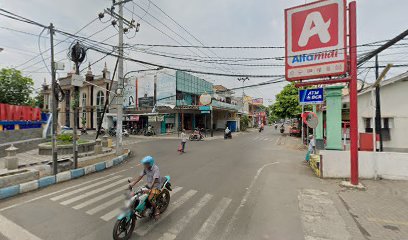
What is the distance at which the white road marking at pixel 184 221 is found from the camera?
3.90m

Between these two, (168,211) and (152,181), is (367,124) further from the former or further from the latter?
(152,181)

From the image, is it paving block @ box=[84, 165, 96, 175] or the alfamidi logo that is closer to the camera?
the alfamidi logo

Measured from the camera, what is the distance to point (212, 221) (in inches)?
176

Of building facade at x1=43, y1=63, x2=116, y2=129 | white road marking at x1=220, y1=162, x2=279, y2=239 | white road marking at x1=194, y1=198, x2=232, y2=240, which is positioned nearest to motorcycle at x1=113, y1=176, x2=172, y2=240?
white road marking at x1=194, y1=198, x2=232, y2=240

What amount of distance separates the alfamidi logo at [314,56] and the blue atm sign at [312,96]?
4680 mm

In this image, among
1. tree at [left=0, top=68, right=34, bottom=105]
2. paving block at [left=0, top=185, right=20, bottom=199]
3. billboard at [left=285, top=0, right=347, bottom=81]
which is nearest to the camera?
paving block at [left=0, top=185, right=20, bottom=199]

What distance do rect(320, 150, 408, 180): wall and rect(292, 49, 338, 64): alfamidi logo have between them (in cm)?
369

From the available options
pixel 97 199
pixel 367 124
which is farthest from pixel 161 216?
pixel 367 124

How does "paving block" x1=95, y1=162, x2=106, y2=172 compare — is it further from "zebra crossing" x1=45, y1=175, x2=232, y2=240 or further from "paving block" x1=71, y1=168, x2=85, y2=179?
"zebra crossing" x1=45, y1=175, x2=232, y2=240

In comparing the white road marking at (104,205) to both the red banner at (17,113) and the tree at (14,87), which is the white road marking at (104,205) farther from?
the tree at (14,87)

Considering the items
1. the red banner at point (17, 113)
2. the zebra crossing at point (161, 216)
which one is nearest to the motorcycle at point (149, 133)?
the red banner at point (17, 113)

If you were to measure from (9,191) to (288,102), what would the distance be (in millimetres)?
28126

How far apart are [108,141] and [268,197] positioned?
14979 mm

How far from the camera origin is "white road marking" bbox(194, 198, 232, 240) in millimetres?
3912
